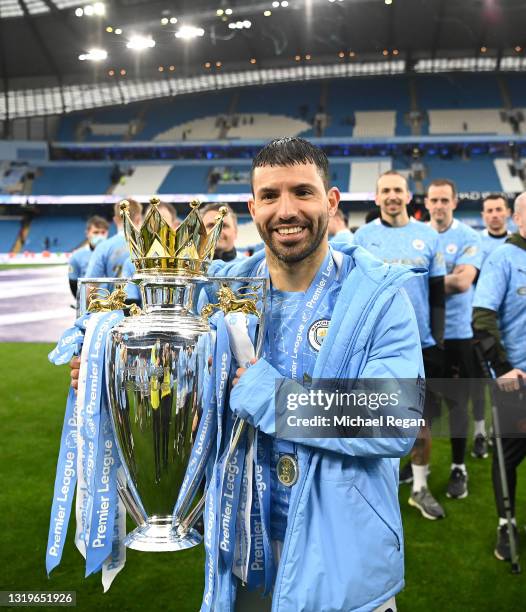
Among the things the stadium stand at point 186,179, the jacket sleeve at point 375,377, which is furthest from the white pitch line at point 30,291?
the stadium stand at point 186,179

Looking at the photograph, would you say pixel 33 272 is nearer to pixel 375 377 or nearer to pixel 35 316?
pixel 35 316

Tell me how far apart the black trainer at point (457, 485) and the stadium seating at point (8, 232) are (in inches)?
1064

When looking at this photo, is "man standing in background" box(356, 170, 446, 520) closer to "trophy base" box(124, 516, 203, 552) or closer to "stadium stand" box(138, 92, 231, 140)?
"trophy base" box(124, 516, 203, 552)

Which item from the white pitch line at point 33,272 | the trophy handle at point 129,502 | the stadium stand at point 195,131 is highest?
the stadium stand at point 195,131

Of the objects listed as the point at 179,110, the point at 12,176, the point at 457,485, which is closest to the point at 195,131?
the point at 179,110

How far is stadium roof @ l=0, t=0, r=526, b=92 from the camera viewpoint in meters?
22.8

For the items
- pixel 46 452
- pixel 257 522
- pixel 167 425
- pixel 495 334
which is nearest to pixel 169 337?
pixel 167 425

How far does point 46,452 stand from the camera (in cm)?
456

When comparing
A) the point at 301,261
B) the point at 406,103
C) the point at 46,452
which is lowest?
the point at 46,452

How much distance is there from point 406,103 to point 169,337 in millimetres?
32260

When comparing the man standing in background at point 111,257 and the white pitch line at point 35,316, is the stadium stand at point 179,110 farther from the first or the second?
the man standing in background at point 111,257

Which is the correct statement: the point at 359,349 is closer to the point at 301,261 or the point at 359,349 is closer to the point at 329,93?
the point at 301,261

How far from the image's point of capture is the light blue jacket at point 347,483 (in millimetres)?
1163

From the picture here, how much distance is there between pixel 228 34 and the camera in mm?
25547
